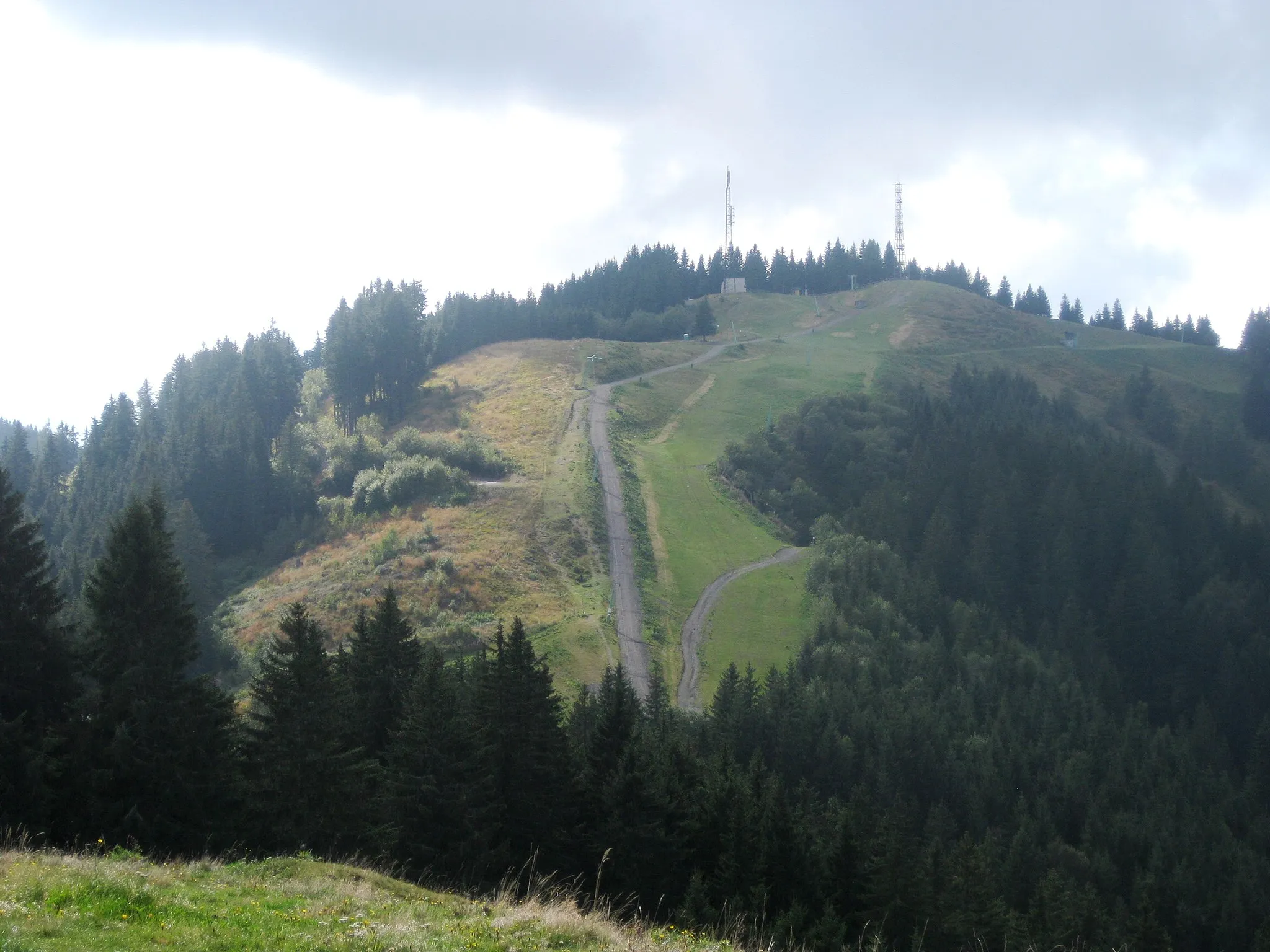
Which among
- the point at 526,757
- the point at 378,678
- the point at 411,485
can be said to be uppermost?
the point at 411,485

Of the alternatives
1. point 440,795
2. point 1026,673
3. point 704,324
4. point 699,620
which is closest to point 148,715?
point 440,795

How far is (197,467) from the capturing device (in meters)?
100

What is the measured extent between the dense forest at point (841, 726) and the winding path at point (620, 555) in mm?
7521

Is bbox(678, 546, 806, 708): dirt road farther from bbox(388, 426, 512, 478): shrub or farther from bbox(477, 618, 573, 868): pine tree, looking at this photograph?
bbox(477, 618, 573, 868): pine tree

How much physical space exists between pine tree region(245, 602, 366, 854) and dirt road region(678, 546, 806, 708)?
37.8 meters

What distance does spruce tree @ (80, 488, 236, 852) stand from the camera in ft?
73.5

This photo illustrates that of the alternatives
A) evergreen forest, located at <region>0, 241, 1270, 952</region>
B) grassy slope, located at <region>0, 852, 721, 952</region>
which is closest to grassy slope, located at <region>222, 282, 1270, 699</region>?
evergreen forest, located at <region>0, 241, 1270, 952</region>

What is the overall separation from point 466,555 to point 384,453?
1048 inches

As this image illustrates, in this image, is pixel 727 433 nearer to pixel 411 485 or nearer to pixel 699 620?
pixel 411 485

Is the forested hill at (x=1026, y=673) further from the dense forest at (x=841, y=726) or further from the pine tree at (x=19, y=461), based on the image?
the pine tree at (x=19, y=461)

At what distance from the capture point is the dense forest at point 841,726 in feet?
78.1

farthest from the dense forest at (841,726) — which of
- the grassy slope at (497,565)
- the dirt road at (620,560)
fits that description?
the grassy slope at (497,565)

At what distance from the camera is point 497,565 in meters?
74.1

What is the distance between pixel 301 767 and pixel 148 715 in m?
3.88
